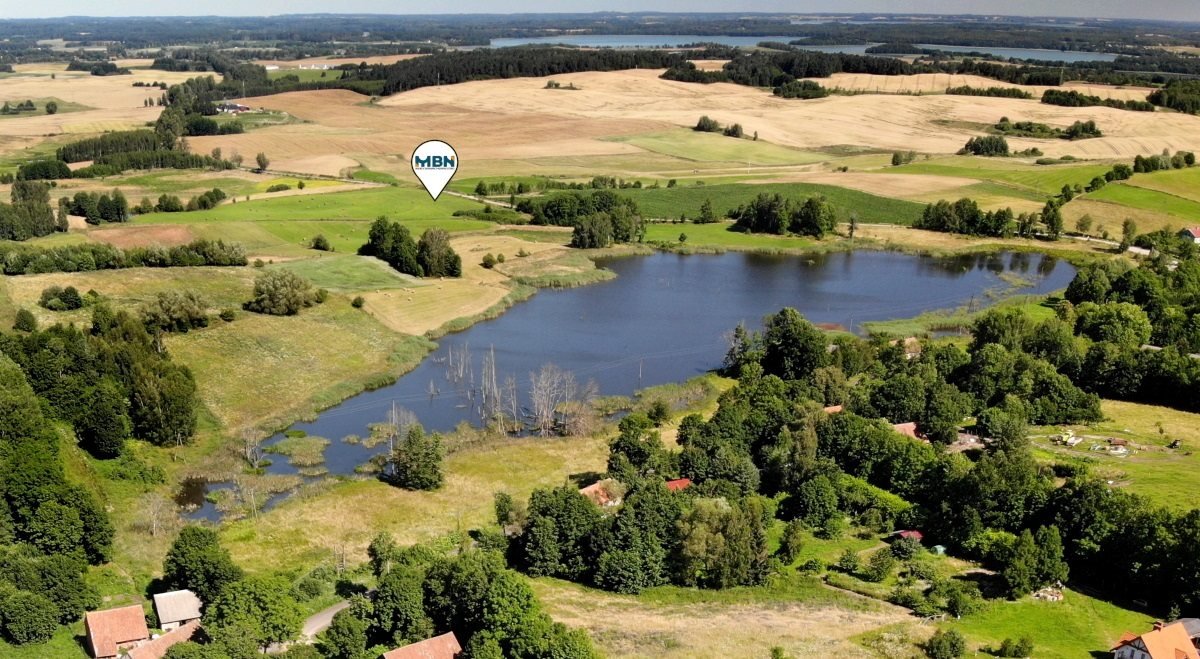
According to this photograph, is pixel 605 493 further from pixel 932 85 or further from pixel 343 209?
pixel 932 85

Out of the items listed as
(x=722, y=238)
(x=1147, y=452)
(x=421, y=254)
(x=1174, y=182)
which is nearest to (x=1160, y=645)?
(x=1147, y=452)

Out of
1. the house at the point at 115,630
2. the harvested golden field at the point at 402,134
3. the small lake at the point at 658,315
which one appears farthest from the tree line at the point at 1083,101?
the house at the point at 115,630

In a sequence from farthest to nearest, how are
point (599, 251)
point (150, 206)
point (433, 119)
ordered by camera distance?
point (433, 119) → point (150, 206) → point (599, 251)

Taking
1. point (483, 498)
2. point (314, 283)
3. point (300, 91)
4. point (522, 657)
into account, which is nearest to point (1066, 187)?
point (314, 283)

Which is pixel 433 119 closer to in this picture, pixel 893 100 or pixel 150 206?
pixel 150 206

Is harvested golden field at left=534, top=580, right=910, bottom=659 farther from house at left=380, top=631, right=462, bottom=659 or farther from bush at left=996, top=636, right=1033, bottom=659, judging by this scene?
house at left=380, top=631, right=462, bottom=659

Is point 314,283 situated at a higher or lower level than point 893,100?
lower
